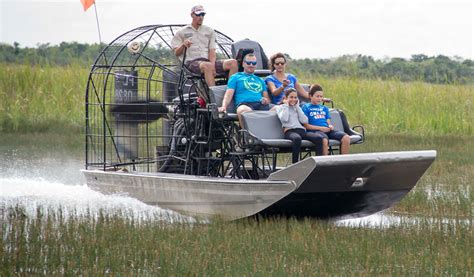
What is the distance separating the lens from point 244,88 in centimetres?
1427

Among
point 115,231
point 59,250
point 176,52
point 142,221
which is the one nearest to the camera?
point 59,250

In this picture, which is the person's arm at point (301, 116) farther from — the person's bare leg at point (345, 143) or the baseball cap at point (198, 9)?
the baseball cap at point (198, 9)

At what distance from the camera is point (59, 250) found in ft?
35.1

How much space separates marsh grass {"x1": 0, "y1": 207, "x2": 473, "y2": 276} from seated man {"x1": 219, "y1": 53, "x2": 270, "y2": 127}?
5.99ft

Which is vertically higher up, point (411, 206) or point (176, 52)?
point (176, 52)

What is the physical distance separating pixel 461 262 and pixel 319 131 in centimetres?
384

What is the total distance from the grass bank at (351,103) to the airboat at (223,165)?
39.5 ft

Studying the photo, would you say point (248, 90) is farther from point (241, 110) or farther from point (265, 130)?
point (265, 130)

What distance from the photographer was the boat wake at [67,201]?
13.8 metres

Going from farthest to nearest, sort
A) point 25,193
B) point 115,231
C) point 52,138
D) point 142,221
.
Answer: point 52,138
point 25,193
point 142,221
point 115,231

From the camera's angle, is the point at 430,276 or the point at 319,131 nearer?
the point at 430,276

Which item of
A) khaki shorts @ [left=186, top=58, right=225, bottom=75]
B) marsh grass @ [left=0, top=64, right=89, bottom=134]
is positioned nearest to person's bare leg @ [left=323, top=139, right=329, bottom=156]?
khaki shorts @ [left=186, top=58, right=225, bottom=75]

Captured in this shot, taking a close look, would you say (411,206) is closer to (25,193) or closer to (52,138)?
(25,193)

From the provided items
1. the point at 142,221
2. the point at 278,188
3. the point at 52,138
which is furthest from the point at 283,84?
the point at 52,138
